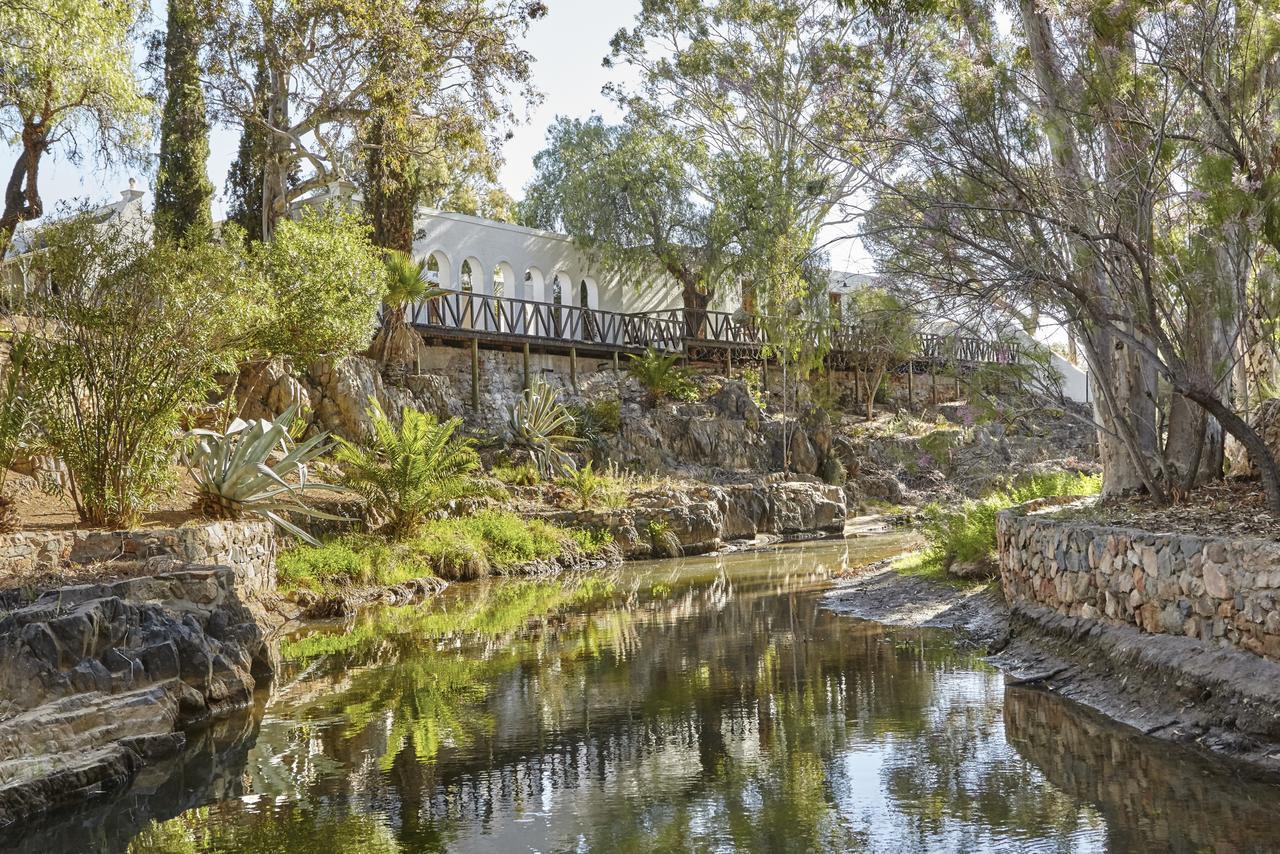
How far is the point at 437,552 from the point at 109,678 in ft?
29.2

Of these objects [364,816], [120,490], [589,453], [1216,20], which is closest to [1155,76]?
[1216,20]

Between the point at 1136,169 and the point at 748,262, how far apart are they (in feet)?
74.2

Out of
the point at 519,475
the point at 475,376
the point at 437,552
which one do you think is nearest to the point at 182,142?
the point at 475,376

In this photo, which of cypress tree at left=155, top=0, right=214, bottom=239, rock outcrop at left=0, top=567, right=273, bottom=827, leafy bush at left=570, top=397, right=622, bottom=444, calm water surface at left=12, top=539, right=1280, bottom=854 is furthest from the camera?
leafy bush at left=570, top=397, right=622, bottom=444

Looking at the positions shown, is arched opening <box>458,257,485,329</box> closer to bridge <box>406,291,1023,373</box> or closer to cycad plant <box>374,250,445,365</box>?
bridge <box>406,291,1023,373</box>

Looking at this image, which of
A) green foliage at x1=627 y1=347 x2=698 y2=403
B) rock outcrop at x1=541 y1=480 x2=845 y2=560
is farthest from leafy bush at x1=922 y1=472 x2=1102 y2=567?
green foliage at x1=627 y1=347 x2=698 y2=403

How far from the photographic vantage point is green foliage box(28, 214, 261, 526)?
9562 mm

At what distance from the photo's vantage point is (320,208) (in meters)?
23.7

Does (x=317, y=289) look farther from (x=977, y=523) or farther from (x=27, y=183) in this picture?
(x=977, y=523)

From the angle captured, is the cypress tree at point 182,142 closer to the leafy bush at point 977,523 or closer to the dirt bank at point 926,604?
the dirt bank at point 926,604

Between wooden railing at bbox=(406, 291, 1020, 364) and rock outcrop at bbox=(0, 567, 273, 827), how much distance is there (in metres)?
16.0

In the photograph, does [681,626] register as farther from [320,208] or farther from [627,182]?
[627,182]

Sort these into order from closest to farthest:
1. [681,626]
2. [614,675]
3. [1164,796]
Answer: [1164,796] < [614,675] < [681,626]

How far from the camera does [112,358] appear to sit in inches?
380
